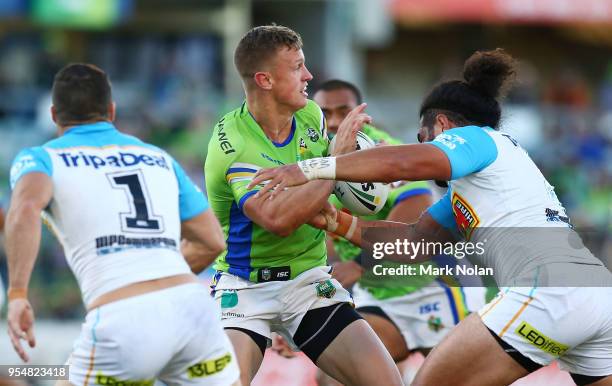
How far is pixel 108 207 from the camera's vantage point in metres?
5.58

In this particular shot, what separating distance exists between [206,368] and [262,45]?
2.09 metres

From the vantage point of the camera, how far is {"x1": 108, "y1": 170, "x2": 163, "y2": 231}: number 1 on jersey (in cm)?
562

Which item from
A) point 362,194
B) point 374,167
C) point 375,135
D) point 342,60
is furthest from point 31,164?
point 342,60

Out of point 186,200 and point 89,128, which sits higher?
point 89,128

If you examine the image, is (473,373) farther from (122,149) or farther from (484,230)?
(122,149)

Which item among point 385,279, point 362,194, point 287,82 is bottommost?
point 385,279

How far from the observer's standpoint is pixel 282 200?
250 inches

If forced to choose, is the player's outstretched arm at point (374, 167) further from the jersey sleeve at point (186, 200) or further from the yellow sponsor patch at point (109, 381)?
the yellow sponsor patch at point (109, 381)

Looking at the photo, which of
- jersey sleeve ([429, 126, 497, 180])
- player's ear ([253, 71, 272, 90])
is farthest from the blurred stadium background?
jersey sleeve ([429, 126, 497, 180])

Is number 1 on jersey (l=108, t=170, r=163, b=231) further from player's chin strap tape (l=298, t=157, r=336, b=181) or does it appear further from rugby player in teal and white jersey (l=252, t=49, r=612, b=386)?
player's chin strap tape (l=298, t=157, r=336, b=181)

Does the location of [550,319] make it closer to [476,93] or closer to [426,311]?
[476,93]

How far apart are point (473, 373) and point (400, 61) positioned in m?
20.5

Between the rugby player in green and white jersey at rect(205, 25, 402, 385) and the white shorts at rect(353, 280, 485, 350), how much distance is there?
1.72 m

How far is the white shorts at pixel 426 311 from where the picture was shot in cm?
861
